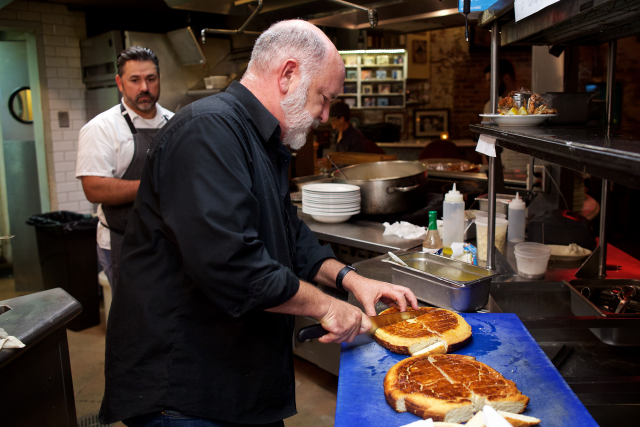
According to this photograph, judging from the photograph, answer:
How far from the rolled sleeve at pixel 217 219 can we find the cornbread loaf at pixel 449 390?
1.21ft

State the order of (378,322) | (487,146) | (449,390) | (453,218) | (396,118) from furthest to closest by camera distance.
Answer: (396,118), (453,218), (487,146), (378,322), (449,390)

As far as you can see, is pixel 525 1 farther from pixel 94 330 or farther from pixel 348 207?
pixel 94 330

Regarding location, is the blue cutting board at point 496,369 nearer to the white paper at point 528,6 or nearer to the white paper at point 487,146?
the white paper at point 487,146

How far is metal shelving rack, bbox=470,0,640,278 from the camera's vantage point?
0.82 m

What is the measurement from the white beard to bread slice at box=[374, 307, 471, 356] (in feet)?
2.17

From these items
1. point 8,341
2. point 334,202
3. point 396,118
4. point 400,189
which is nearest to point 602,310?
point 400,189

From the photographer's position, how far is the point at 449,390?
1238mm

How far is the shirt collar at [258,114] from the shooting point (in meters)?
1.45

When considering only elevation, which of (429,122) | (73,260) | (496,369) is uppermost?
(429,122)

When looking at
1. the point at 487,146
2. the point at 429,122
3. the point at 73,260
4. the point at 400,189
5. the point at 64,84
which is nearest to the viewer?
the point at 487,146

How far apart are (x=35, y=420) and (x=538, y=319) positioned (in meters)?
1.81

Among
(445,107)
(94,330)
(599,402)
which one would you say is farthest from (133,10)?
(445,107)

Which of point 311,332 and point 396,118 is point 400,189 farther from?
point 396,118

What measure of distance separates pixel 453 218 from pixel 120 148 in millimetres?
2114
